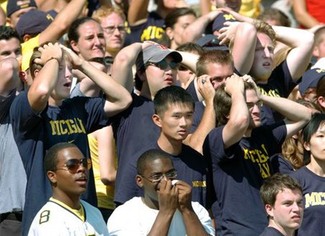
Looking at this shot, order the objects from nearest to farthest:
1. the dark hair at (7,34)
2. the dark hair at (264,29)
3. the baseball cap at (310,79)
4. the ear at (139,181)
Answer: the ear at (139,181), the dark hair at (7,34), the dark hair at (264,29), the baseball cap at (310,79)

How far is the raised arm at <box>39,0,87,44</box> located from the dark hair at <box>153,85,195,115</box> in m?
2.27

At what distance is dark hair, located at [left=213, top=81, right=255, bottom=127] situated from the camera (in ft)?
32.0

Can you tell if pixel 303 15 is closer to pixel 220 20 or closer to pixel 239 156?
pixel 220 20

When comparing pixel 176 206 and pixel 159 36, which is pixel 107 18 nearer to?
pixel 159 36

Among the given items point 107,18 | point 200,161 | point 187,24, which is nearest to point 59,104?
point 200,161

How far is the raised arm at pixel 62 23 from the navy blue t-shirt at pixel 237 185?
2.61 meters

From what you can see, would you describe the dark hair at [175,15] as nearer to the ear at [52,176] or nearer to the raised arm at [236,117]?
the raised arm at [236,117]

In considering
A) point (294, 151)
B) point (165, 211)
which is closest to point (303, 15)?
point (294, 151)

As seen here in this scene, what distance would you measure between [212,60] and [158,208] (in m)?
1.83

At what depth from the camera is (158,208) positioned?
29.0 ft

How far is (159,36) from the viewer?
13938mm

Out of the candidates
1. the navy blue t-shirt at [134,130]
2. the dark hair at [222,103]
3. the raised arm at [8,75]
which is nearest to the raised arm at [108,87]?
the navy blue t-shirt at [134,130]

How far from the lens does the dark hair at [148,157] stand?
29.0 ft

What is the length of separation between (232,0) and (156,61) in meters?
2.92
